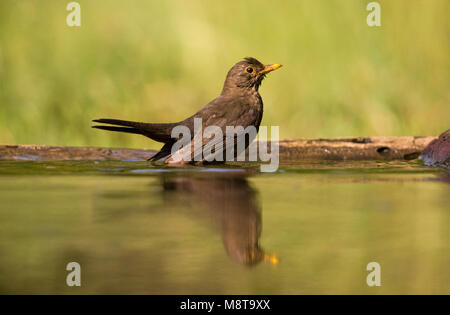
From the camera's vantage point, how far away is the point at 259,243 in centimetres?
248

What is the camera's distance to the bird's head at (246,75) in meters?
6.20

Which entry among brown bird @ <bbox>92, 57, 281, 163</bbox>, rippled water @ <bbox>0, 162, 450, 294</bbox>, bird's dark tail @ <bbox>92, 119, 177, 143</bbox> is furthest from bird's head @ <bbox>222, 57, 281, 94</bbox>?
rippled water @ <bbox>0, 162, 450, 294</bbox>

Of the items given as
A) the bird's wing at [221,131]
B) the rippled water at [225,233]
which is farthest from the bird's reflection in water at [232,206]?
the bird's wing at [221,131]

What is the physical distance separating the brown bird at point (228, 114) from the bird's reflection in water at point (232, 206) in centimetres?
94

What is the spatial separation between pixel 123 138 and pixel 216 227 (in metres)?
4.31

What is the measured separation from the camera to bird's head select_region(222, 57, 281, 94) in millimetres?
6195

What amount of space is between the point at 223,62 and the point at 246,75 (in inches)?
46.5

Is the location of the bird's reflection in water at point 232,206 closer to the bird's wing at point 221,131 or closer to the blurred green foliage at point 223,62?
the bird's wing at point 221,131

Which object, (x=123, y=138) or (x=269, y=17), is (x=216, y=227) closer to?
(x=123, y=138)

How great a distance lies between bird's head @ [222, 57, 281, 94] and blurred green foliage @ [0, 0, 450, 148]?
0.89 meters

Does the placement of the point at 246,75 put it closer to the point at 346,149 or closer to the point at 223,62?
the point at 346,149

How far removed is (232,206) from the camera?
326 centimetres

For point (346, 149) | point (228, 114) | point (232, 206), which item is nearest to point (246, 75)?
point (228, 114)
